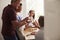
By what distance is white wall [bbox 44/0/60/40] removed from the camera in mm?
766

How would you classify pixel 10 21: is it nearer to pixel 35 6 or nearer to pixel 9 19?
pixel 9 19

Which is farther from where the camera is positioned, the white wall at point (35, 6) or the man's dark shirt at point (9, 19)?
the white wall at point (35, 6)

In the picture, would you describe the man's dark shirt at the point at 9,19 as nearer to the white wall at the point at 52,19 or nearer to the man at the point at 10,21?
the man at the point at 10,21

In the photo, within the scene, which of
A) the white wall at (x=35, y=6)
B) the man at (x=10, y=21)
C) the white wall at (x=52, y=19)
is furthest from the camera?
the white wall at (x=35, y=6)

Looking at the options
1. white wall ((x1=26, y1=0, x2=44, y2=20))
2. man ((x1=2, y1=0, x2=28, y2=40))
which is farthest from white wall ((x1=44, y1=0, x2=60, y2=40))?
white wall ((x1=26, y1=0, x2=44, y2=20))

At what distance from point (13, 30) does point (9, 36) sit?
Answer: 11cm

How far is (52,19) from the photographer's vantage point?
0.80 meters

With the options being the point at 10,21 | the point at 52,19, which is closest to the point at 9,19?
the point at 10,21

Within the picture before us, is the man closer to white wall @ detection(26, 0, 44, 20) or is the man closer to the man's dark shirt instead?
the man's dark shirt

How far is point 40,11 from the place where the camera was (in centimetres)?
464

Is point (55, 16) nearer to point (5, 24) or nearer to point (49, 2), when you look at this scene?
point (49, 2)

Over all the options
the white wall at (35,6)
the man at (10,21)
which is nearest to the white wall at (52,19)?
the man at (10,21)

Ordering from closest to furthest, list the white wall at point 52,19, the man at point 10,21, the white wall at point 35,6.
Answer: the white wall at point 52,19
the man at point 10,21
the white wall at point 35,6

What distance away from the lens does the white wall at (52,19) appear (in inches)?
30.2
